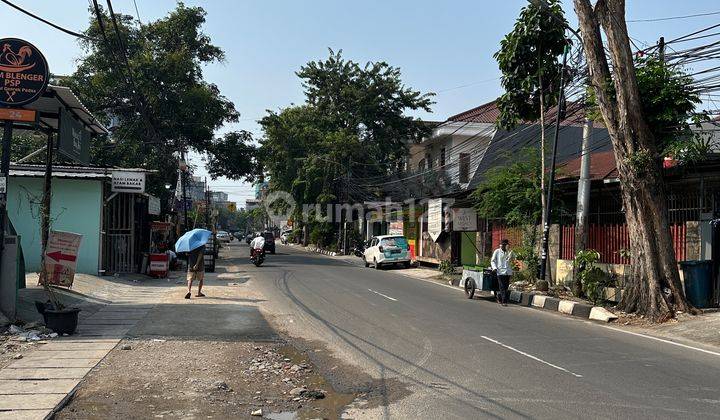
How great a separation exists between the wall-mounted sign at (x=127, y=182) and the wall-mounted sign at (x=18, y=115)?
929 cm

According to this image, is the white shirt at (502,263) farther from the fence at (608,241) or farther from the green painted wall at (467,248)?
the green painted wall at (467,248)

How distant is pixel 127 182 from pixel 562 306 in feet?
46.5

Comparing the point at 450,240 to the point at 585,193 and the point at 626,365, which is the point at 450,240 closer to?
the point at 585,193

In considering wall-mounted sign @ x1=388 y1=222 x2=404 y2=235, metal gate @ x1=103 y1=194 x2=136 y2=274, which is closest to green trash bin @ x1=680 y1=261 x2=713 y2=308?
metal gate @ x1=103 y1=194 x2=136 y2=274

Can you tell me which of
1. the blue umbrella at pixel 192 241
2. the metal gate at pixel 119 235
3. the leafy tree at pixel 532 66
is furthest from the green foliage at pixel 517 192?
the metal gate at pixel 119 235

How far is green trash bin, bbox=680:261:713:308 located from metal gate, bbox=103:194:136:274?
57.8 ft

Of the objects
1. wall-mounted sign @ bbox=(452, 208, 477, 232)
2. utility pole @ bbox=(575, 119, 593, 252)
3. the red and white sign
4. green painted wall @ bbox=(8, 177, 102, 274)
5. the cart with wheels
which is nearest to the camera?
the red and white sign

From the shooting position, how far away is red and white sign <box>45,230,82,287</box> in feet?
46.1

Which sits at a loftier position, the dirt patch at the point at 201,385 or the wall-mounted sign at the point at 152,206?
the wall-mounted sign at the point at 152,206

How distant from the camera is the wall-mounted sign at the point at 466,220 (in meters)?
28.1

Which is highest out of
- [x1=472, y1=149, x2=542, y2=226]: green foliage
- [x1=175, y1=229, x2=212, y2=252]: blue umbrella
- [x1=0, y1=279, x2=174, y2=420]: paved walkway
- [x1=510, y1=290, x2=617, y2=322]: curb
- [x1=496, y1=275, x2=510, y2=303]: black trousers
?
[x1=472, y1=149, x2=542, y2=226]: green foliage

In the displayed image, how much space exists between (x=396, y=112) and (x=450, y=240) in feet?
49.4

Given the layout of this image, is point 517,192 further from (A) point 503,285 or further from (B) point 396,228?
(B) point 396,228

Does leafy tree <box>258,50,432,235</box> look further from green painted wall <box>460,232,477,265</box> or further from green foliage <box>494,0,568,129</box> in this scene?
green foliage <box>494,0,568,129</box>
